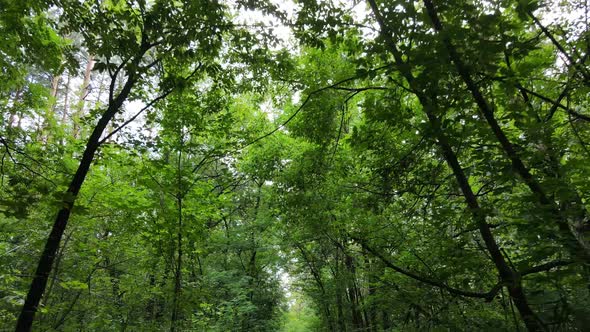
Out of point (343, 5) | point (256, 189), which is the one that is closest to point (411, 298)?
point (343, 5)

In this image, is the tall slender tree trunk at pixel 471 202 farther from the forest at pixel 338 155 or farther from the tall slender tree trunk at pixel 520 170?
the tall slender tree trunk at pixel 520 170

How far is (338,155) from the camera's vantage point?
8242mm

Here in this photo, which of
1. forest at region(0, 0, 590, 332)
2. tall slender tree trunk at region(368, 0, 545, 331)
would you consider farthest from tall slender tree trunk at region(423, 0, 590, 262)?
tall slender tree trunk at region(368, 0, 545, 331)

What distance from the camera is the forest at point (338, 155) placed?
8.80ft

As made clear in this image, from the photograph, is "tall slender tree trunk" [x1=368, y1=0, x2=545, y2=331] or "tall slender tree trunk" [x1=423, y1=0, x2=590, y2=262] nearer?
"tall slender tree trunk" [x1=423, y1=0, x2=590, y2=262]

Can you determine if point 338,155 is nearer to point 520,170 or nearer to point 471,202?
point 471,202

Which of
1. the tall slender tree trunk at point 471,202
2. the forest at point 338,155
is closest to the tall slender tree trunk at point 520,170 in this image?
the forest at point 338,155

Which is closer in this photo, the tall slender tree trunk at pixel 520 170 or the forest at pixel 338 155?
the tall slender tree trunk at pixel 520 170

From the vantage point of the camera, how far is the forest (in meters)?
2.68

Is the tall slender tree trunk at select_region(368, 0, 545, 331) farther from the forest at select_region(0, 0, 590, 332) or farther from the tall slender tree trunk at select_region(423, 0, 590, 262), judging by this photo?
the tall slender tree trunk at select_region(423, 0, 590, 262)

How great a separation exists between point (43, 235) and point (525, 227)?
9.22 meters

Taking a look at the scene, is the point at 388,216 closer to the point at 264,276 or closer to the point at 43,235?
the point at 43,235

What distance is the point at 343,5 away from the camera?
5.06m

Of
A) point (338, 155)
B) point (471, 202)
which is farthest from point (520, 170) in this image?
point (338, 155)
